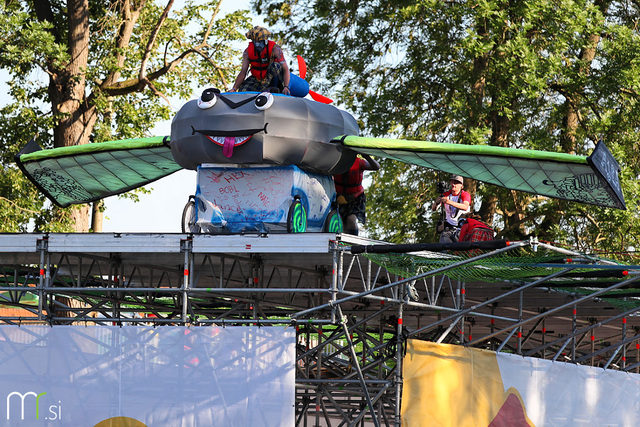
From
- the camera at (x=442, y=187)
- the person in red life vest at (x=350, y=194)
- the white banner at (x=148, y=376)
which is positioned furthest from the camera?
the person in red life vest at (x=350, y=194)

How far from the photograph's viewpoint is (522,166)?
15.9m

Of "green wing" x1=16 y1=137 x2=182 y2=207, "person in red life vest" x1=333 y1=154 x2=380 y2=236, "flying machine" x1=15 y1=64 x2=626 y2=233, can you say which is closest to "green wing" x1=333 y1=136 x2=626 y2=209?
"flying machine" x1=15 y1=64 x2=626 y2=233

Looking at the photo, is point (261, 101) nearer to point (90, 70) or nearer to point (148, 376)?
point (148, 376)

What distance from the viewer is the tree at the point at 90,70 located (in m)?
26.4

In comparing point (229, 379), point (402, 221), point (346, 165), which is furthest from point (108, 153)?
point (402, 221)

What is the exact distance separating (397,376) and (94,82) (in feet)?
51.0

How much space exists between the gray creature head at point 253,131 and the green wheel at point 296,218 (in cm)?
75

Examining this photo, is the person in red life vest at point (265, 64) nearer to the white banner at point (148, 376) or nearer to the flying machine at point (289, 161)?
the flying machine at point (289, 161)

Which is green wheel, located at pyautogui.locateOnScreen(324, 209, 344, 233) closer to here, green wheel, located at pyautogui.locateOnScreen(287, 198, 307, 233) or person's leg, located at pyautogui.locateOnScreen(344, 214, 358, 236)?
person's leg, located at pyautogui.locateOnScreen(344, 214, 358, 236)

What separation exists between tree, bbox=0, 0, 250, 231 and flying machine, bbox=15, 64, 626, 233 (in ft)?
35.9

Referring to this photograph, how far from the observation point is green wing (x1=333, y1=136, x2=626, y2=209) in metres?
15.2

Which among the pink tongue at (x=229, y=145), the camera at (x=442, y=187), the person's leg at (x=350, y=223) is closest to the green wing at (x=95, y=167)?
the pink tongue at (x=229, y=145)

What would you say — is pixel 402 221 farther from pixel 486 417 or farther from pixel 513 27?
pixel 486 417

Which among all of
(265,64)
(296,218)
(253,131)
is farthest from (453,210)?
(265,64)
